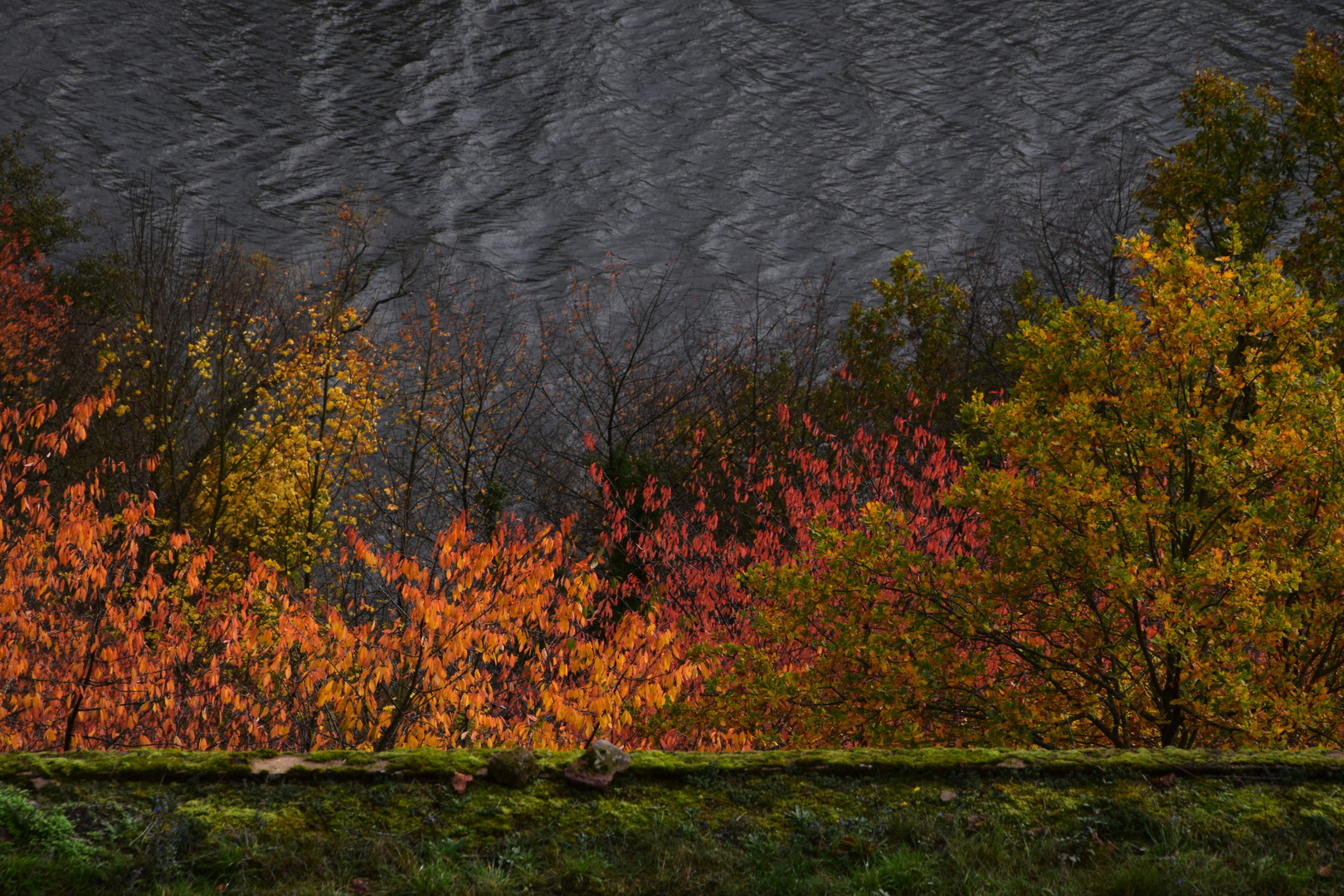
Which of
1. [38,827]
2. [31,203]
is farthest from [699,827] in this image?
[31,203]

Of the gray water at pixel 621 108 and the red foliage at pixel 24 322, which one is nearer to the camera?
the red foliage at pixel 24 322

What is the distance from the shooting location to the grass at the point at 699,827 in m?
3.59

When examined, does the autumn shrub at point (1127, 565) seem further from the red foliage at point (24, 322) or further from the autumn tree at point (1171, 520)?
the red foliage at point (24, 322)

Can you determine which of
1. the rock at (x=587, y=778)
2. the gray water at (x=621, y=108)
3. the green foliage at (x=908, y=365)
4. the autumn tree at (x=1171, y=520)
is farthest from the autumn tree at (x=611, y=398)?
the rock at (x=587, y=778)

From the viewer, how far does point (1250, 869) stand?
3.70 meters

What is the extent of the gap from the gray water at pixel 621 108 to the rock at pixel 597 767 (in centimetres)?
5209

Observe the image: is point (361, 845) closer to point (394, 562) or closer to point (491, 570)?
point (394, 562)

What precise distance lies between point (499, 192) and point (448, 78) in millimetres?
12943

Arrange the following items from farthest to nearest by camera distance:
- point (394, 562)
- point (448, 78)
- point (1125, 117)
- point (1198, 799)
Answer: point (448, 78) → point (1125, 117) → point (394, 562) → point (1198, 799)

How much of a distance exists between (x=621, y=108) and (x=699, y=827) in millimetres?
65667

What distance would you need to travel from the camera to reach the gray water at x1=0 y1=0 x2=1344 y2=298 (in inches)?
2223

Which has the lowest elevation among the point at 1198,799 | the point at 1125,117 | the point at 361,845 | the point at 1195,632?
the point at 1125,117

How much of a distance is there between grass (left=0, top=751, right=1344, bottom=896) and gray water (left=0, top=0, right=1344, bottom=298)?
52039 millimetres

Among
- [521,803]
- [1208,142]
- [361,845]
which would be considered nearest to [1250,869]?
[521,803]
